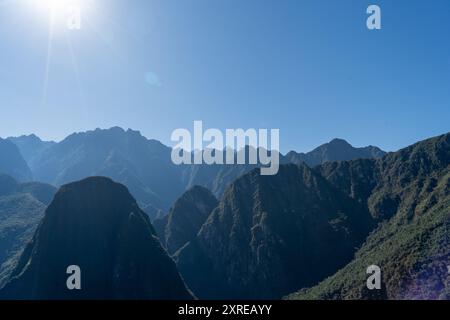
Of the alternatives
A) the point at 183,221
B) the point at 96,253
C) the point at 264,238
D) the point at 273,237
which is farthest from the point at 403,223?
the point at 96,253

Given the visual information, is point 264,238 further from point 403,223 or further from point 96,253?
point 96,253

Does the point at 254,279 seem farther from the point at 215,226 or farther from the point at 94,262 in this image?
the point at 94,262

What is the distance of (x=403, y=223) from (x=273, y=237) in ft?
157

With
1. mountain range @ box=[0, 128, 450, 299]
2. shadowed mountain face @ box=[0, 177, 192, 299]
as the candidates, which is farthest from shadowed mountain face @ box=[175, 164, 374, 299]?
shadowed mountain face @ box=[0, 177, 192, 299]

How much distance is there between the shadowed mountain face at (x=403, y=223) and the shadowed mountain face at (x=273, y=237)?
11849 mm

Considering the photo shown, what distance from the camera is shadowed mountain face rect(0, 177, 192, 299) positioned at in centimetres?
9562

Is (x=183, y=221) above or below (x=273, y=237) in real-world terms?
above

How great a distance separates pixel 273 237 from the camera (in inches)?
5930

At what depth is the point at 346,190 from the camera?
178125mm

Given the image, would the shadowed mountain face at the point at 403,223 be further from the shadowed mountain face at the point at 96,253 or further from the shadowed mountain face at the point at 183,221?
the shadowed mountain face at the point at 183,221

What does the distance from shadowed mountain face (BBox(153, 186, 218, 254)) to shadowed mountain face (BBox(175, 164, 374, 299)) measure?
11751 millimetres

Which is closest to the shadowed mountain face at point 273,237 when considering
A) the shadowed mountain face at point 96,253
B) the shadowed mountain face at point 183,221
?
the shadowed mountain face at point 183,221

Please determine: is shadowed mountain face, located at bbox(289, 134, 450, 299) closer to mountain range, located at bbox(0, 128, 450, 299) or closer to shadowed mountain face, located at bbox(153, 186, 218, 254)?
mountain range, located at bbox(0, 128, 450, 299)
